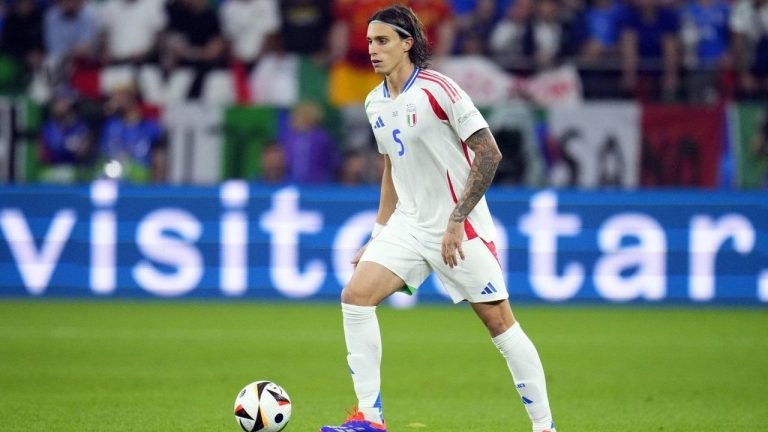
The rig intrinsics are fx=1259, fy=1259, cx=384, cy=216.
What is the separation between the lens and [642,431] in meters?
7.18

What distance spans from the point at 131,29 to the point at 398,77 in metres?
11.2

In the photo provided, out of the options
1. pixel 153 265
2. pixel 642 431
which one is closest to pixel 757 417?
pixel 642 431

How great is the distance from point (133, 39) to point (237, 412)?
36.5ft

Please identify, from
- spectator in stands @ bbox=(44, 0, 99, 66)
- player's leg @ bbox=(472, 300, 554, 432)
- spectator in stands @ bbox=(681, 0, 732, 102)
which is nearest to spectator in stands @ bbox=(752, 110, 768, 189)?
spectator in stands @ bbox=(681, 0, 732, 102)

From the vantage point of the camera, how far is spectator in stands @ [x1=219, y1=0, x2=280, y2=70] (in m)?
16.9

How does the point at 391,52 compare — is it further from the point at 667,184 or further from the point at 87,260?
the point at 667,184

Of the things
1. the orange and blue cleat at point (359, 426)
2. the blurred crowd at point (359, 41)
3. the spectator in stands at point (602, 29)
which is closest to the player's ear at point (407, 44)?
the orange and blue cleat at point (359, 426)

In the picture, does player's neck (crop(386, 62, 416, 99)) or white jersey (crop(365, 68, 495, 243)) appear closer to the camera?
white jersey (crop(365, 68, 495, 243))

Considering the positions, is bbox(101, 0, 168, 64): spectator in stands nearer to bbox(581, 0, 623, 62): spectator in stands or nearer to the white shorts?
bbox(581, 0, 623, 62): spectator in stands

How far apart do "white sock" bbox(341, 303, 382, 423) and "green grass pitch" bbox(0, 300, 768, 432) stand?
2.85 feet

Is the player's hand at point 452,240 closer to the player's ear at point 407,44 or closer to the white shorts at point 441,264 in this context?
the white shorts at point 441,264

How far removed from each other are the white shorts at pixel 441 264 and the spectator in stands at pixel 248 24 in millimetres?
10718

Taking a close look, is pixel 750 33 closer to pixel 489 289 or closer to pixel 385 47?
pixel 385 47

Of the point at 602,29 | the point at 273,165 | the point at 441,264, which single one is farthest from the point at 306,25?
the point at 441,264
